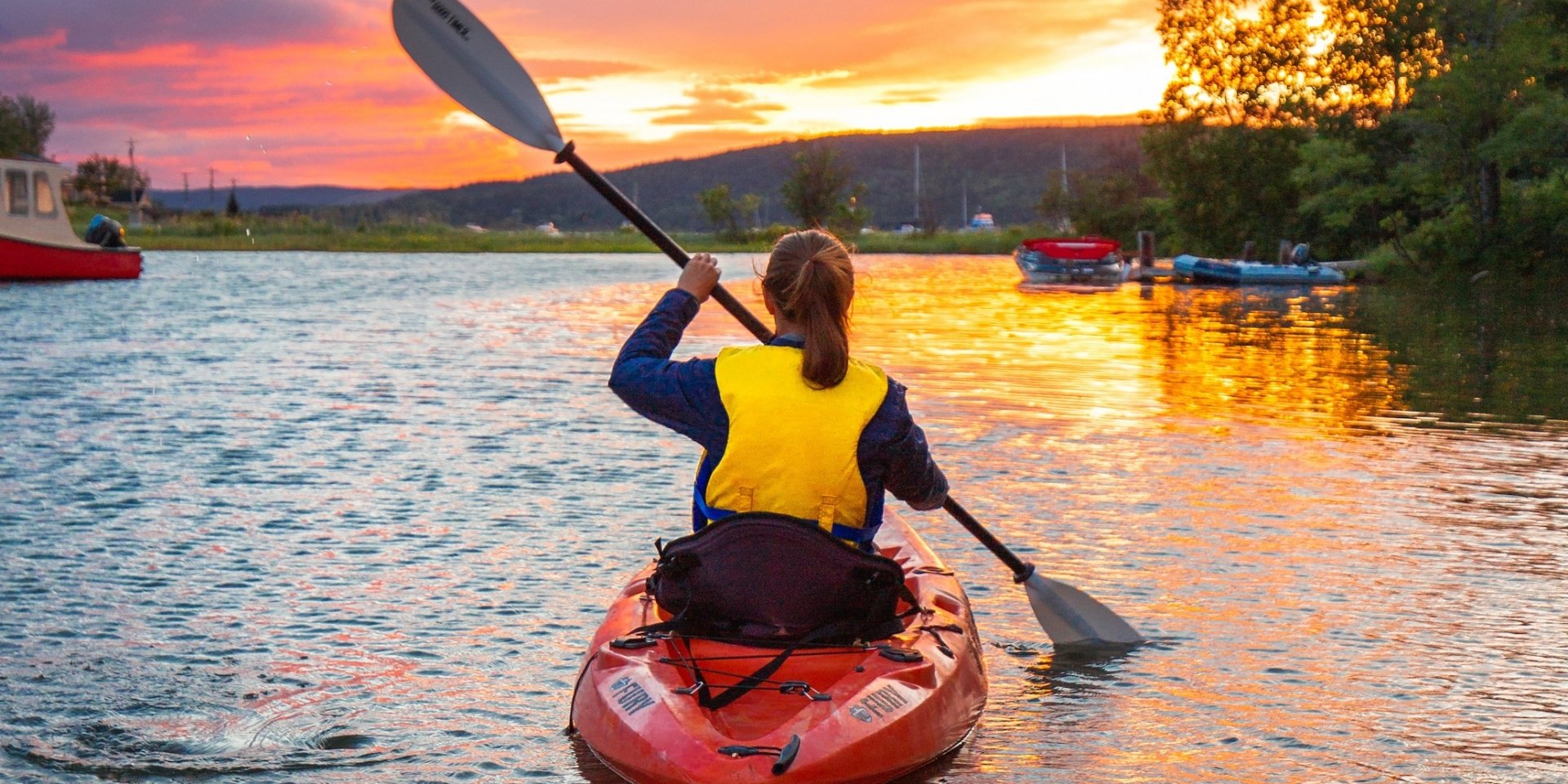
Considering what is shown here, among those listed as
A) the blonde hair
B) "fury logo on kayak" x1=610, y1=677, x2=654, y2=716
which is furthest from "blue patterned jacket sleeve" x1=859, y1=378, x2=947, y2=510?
"fury logo on kayak" x1=610, y1=677, x2=654, y2=716

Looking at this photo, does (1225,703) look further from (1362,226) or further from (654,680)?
(1362,226)

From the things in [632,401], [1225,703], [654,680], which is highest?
[632,401]

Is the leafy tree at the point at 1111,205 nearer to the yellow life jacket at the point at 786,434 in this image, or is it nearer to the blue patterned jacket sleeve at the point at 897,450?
the blue patterned jacket sleeve at the point at 897,450

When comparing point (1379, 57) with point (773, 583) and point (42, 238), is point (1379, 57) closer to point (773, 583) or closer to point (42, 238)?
point (42, 238)

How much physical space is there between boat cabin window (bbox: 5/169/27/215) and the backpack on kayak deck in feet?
105

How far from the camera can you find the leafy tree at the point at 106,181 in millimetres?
83812

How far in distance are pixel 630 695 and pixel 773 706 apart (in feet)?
1.35

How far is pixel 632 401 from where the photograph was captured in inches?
179

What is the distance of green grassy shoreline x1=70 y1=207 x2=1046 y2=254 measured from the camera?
213ft

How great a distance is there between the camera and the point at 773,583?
4.49m

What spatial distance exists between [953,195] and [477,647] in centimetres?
15073

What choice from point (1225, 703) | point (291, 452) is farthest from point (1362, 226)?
point (1225, 703)

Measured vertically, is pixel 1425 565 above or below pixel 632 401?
below

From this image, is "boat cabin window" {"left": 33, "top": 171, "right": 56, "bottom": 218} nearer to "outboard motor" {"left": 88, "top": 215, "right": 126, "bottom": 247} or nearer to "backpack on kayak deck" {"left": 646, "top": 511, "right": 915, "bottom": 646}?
"outboard motor" {"left": 88, "top": 215, "right": 126, "bottom": 247}
